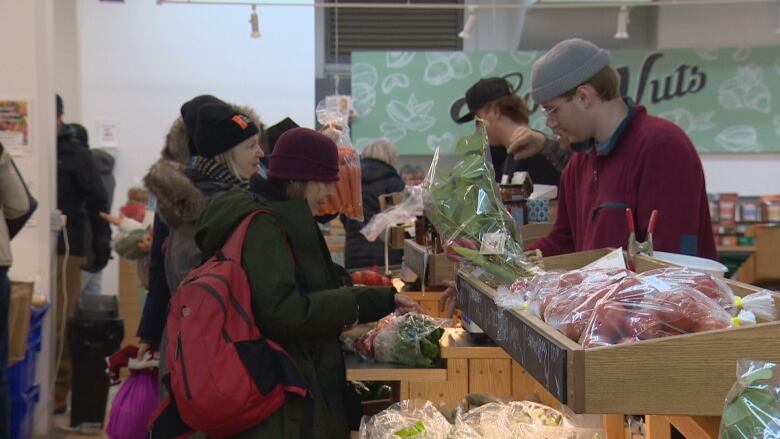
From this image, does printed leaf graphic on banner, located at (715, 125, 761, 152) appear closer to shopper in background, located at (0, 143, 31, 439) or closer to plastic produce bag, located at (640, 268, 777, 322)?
shopper in background, located at (0, 143, 31, 439)

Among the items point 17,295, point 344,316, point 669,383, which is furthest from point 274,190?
point 17,295

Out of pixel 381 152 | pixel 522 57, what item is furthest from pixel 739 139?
pixel 381 152

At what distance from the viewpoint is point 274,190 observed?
243 cm

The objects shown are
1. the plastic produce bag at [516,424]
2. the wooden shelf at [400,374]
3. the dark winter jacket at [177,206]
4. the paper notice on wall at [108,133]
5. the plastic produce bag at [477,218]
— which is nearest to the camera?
the plastic produce bag at [477,218]

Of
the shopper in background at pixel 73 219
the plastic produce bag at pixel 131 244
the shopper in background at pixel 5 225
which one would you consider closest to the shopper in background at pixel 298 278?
the shopper in background at pixel 5 225

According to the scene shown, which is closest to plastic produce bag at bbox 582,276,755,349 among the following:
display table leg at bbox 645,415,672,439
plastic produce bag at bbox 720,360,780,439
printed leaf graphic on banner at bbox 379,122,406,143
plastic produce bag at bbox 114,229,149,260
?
plastic produce bag at bbox 720,360,780,439

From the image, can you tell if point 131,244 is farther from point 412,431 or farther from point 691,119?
point 691,119

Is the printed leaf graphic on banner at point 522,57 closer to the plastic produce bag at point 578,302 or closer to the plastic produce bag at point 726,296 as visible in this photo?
the plastic produce bag at point 578,302

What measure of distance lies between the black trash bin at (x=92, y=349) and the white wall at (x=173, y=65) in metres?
2.75

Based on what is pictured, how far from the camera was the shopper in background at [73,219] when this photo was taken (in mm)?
5832

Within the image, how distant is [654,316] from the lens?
4.25 ft

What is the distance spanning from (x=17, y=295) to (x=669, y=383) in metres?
3.99

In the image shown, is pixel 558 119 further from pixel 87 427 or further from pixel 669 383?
pixel 87 427

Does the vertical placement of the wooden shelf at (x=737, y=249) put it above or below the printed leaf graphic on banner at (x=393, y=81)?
below
